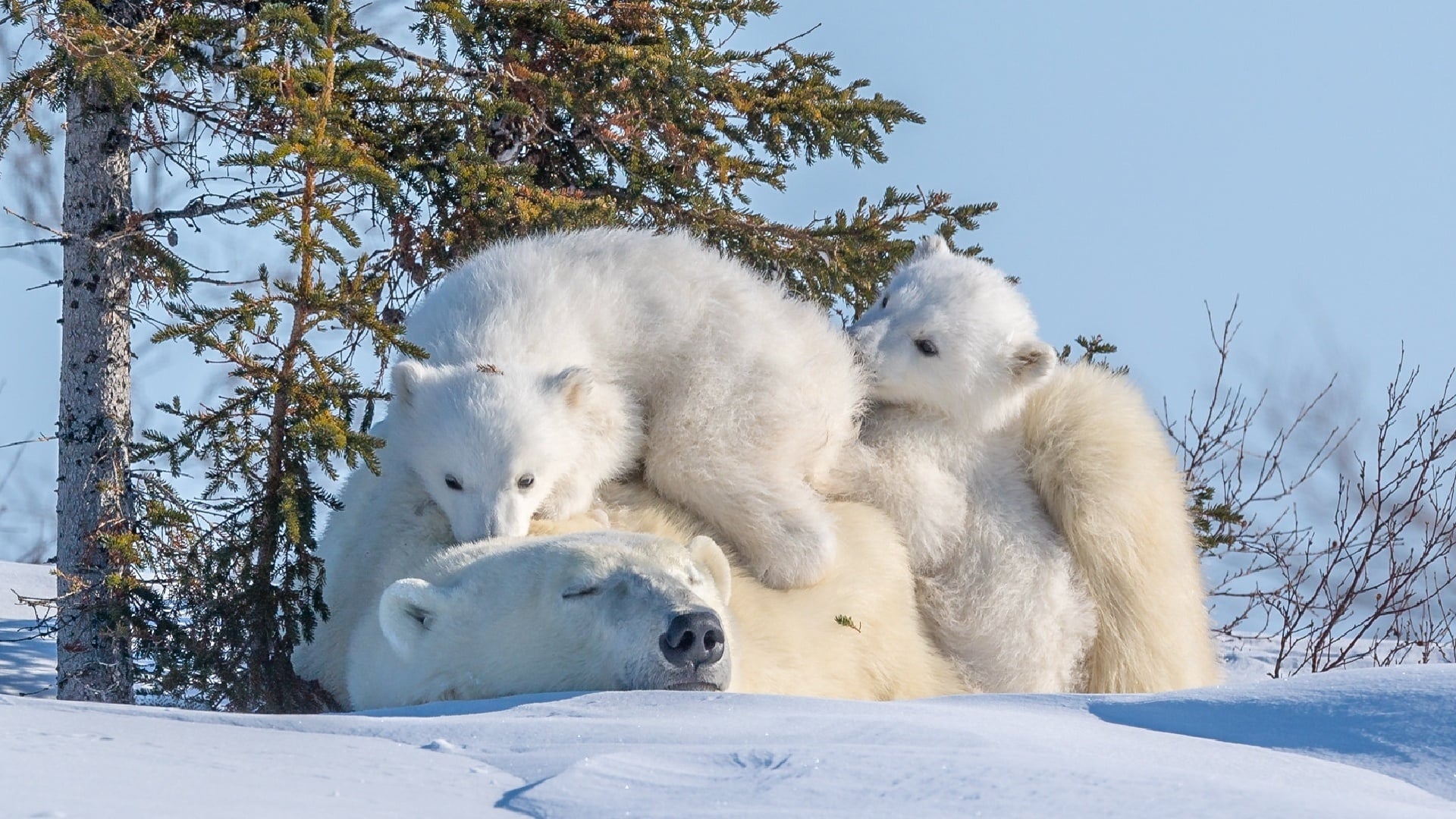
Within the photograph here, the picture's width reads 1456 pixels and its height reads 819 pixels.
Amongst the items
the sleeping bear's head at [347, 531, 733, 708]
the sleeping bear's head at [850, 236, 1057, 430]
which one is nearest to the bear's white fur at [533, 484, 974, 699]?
the sleeping bear's head at [347, 531, 733, 708]

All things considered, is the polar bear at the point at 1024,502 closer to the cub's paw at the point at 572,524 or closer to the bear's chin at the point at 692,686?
the cub's paw at the point at 572,524

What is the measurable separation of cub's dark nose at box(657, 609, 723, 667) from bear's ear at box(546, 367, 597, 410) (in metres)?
1.16

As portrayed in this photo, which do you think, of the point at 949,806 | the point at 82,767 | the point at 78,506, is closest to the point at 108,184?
the point at 78,506

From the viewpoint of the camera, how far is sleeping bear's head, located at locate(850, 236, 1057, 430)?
4926 mm

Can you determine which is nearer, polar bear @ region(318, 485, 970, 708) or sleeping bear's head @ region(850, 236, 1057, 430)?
polar bear @ region(318, 485, 970, 708)

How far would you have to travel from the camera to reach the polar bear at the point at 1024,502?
4.65 meters

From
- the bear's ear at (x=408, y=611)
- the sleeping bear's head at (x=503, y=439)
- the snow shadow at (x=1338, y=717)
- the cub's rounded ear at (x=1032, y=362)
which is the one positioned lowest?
the snow shadow at (x=1338, y=717)

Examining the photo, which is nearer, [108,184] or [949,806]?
[949,806]

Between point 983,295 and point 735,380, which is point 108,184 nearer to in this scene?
point 735,380

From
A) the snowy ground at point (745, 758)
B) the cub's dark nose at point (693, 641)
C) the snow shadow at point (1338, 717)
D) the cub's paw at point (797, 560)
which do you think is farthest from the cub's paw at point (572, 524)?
the snow shadow at point (1338, 717)

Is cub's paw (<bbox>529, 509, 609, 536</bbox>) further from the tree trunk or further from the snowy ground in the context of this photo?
the tree trunk

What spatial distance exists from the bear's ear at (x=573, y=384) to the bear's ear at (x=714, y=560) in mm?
658

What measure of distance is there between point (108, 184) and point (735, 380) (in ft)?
8.38

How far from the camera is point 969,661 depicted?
4617 millimetres
